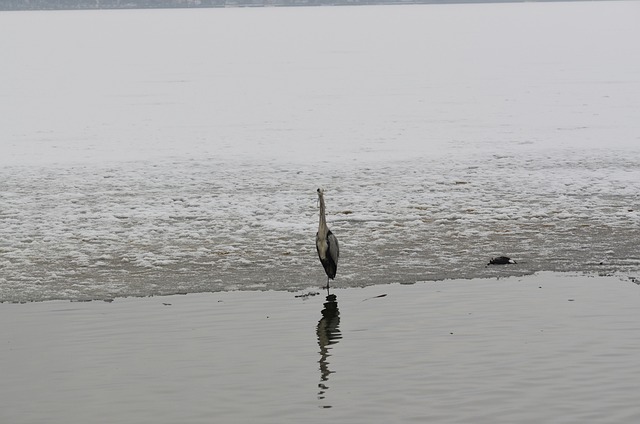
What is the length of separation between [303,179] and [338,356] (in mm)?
11836

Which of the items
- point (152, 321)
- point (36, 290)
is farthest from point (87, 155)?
point (152, 321)

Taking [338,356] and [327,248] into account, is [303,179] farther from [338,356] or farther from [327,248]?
[338,356]

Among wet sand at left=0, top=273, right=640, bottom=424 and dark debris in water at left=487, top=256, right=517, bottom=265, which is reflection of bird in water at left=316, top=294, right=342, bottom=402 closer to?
wet sand at left=0, top=273, right=640, bottom=424

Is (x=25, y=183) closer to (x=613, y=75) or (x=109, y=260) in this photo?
(x=109, y=260)

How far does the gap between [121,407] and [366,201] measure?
35.1 ft

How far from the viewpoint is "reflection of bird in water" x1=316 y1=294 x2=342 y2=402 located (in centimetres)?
963

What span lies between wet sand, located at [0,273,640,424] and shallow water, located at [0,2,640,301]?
1.04 meters

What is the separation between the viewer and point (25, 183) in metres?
21.5

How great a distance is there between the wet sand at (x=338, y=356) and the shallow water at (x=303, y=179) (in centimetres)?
104

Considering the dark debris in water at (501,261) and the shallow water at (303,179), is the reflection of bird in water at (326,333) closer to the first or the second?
the shallow water at (303,179)

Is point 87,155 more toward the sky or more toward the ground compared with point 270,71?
more toward the ground

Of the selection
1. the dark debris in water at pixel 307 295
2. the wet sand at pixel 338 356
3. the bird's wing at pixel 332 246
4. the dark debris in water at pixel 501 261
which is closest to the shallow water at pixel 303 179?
the dark debris in water at pixel 501 261

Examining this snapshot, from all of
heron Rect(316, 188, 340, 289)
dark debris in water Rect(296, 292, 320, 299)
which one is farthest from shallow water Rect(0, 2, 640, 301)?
heron Rect(316, 188, 340, 289)

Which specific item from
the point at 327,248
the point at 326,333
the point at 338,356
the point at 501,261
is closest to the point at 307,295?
the point at 327,248
